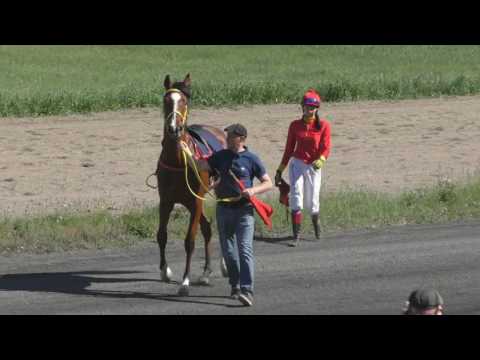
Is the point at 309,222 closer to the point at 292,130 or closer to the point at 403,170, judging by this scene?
the point at 292,130

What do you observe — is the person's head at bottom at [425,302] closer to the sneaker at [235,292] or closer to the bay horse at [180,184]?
the sneaker at [235,292]

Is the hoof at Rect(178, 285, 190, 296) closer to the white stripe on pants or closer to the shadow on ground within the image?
the shadow on ground

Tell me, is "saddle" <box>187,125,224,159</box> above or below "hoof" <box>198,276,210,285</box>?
above

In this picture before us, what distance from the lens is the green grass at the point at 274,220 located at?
16.8m

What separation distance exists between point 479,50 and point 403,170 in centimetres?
2468

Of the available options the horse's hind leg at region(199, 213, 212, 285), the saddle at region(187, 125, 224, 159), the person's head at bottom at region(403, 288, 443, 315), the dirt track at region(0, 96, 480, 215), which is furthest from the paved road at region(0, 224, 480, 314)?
the person's head at bottom at region(403, 288, 443, 315)

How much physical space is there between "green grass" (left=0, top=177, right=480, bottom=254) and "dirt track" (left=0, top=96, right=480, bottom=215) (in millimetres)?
1835

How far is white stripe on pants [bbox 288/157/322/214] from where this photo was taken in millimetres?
17078

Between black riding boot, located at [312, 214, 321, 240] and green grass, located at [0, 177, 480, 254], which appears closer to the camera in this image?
green grass, located at [0, 177, 480, 254]

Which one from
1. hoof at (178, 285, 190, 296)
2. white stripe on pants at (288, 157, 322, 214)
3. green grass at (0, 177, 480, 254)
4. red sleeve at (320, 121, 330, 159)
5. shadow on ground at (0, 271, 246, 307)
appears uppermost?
red sleeve at (320, 121, 330, 159)

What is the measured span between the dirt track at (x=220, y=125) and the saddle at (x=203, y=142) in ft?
13.0

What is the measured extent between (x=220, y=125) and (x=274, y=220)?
10098 millimetres

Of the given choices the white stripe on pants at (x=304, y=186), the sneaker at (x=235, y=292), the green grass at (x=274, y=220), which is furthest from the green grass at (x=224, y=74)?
the sneaker at (x=235, y=292)

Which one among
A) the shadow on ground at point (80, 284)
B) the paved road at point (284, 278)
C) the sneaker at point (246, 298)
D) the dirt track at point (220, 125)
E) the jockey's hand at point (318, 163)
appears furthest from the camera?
the dirt track at point (220, 125)
